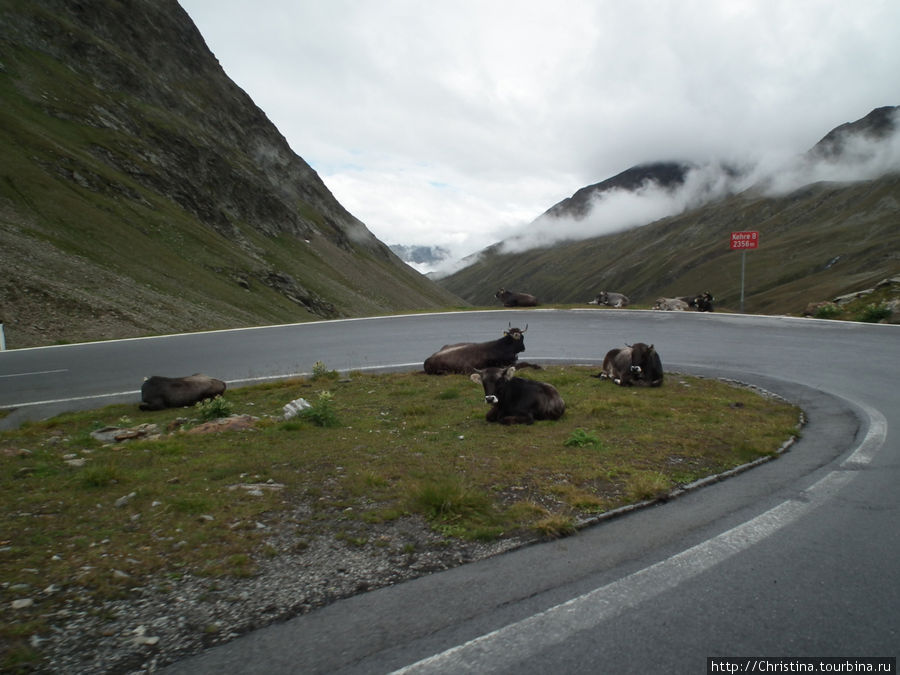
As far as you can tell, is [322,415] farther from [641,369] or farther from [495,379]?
[641,369]

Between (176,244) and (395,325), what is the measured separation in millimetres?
41993

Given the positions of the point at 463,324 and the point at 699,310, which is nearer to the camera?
the point at 463,324

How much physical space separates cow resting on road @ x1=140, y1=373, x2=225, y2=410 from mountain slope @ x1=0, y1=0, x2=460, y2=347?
1998 centimetres

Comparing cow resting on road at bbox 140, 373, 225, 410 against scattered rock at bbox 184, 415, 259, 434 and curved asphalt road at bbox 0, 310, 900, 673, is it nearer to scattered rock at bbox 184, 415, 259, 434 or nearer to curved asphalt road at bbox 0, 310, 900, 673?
scattered rock at bbox 184, 415, 259, 434

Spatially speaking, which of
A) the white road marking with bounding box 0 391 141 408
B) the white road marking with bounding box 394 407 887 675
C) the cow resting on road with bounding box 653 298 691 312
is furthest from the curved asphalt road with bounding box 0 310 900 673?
the cow resting on road with bounding box 653 298 691 312

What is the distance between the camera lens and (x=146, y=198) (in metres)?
63.6

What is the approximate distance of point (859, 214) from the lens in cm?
18775

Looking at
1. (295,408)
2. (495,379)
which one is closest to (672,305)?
(495,379)

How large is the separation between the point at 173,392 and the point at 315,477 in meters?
7.01

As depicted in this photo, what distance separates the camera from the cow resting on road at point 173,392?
11773 mm

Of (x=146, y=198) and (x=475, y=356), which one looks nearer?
(x=475, y=356)

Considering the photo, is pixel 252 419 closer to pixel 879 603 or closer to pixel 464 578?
pixel 464 578

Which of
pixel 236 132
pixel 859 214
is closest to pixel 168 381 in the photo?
pixel 236 132

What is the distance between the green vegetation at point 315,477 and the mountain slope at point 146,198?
82.0ft
